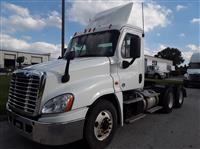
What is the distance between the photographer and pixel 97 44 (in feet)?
17.3

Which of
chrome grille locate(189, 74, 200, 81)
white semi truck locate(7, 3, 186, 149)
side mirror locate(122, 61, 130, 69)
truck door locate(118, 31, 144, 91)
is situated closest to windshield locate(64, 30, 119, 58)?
white semi truck locate(7, 3, 186, 149)

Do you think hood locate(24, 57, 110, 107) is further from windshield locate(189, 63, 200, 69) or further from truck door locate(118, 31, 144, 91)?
windshield locate(189, 63, 200, 69)

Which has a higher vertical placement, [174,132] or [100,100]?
[100,100]

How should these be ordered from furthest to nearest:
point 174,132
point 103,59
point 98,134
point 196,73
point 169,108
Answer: point 196,73, point 169,108, point 174,132, point 103,59, point 98,134

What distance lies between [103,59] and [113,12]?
1887 millimetres

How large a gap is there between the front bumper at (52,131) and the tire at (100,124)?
0.20 meters

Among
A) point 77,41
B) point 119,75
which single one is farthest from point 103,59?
point 77,41

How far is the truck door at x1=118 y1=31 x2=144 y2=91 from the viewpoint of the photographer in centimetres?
505

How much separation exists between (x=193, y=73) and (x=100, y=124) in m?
16.6

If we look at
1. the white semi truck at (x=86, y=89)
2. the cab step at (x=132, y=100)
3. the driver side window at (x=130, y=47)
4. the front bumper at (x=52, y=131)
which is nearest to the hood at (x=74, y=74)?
the white semi truck at (x=86, y=89)

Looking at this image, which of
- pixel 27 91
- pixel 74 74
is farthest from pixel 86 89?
pixel 27 91

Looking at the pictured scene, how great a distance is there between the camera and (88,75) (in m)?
4.38

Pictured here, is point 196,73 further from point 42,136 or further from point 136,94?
point 42,136

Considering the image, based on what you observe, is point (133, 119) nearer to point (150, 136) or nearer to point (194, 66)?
point (150, 136)
